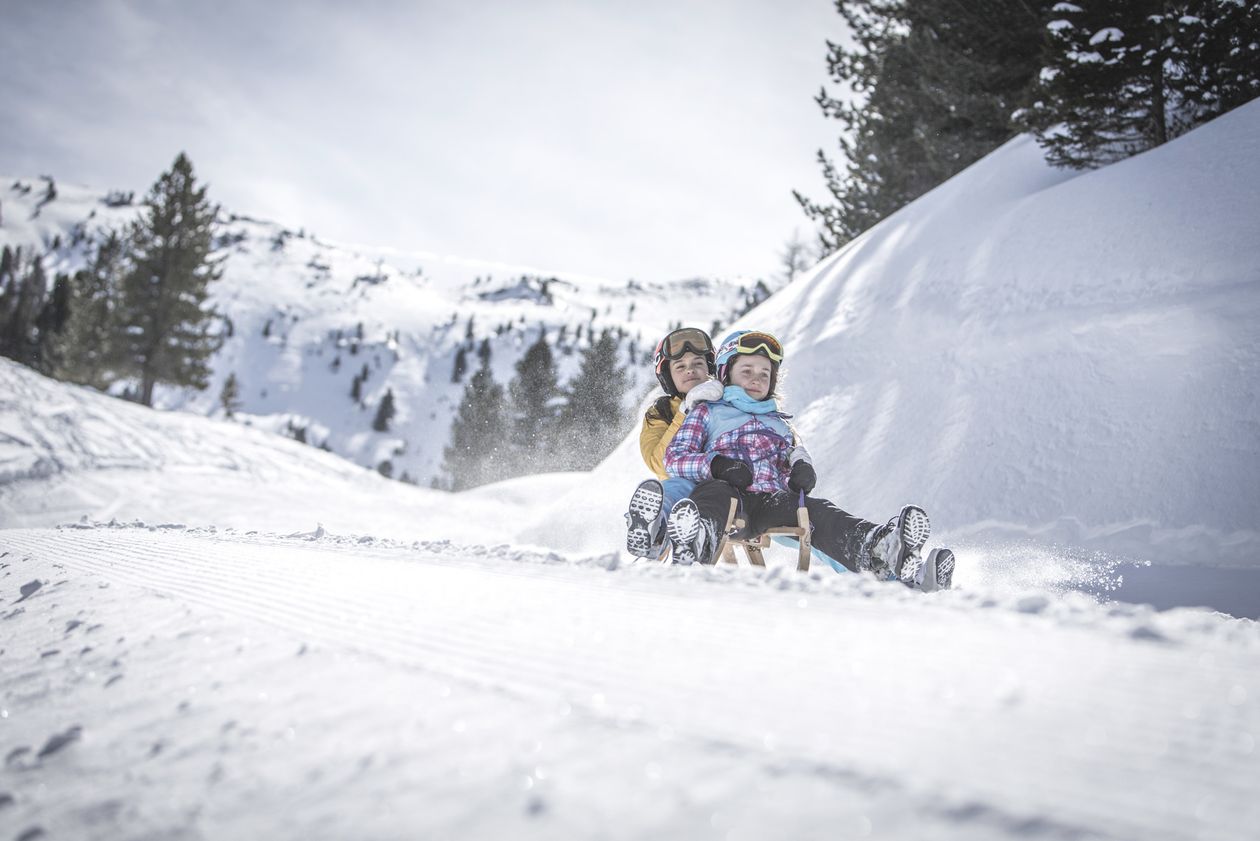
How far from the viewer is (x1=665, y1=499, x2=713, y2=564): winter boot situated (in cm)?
253

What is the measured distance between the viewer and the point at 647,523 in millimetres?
2730

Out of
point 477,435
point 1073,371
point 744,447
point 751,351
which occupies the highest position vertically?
point 477,435

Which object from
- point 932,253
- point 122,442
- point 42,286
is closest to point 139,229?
point 122,442

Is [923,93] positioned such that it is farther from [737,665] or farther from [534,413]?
[534,413]

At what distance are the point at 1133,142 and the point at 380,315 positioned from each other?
167 meters

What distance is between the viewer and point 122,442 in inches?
327

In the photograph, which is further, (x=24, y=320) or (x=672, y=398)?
(x=24, y=320)

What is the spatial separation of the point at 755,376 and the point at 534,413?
82.4ft

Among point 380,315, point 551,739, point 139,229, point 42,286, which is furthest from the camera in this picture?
point 380,315

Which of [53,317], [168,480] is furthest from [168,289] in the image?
[53,317]

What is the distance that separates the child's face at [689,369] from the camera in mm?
3699

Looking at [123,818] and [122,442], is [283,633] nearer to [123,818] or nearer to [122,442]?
[123,818]

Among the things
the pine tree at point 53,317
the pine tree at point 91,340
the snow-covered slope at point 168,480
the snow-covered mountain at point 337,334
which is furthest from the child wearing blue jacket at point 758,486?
the snow-covered mountain at point 337,334

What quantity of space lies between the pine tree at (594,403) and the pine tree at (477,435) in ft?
21.4
